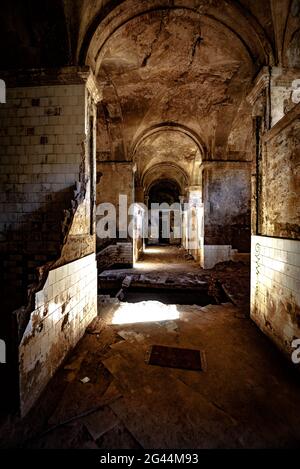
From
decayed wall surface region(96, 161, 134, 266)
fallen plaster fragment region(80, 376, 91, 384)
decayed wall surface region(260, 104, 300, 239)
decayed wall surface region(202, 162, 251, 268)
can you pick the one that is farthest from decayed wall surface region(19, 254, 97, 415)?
decayed wall surface region(202, 162, 251, 268)

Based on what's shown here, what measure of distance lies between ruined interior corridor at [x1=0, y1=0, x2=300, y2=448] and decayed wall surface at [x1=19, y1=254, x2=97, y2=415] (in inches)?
1.0

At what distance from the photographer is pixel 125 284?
8461mm

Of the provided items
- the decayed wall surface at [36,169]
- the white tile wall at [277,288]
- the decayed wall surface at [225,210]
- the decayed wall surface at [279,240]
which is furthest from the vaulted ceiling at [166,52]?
the white tile wall at [277,288]

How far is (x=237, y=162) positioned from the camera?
11.5 metres

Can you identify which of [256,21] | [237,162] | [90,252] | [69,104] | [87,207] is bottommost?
[90,252]

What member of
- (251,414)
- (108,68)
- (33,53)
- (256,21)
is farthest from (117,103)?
(251,414)

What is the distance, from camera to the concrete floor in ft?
7.70

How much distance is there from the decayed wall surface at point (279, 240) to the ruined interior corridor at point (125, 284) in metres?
0.03

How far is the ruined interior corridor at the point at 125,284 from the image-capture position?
8.58ft

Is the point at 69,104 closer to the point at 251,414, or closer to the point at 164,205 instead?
the point at 251,414

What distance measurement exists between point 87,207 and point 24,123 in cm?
212

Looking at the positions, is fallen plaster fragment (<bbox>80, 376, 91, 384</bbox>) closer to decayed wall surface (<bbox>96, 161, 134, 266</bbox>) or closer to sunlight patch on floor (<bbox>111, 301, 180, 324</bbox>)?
sunlight patch on floor (<bbox>111, 301, 180, 324</bbox>)

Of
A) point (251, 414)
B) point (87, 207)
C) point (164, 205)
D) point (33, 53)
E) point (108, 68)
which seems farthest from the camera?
point (164, 205)

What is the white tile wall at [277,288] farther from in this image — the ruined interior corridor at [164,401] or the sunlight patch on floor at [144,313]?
the sunlight patch on floor at [144,313]
